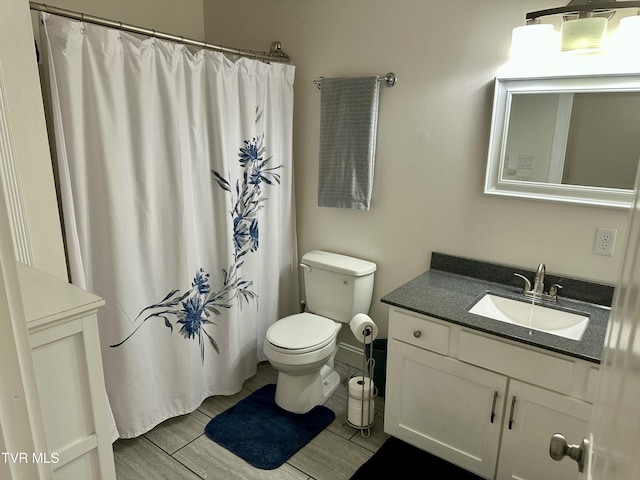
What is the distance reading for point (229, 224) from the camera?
8.00 ft

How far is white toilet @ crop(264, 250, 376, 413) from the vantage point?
232cm

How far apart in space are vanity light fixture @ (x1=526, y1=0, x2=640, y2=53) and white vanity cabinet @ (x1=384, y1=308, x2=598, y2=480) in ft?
3.93

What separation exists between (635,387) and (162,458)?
2.15 m

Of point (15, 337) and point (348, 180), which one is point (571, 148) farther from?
point (15, 337)

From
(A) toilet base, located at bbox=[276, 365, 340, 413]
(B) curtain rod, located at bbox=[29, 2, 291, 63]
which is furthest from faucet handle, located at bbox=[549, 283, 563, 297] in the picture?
(B) curtain rod, located at bbox=[29, 2, 291, 63]

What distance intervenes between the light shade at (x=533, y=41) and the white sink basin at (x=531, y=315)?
3.56 ft

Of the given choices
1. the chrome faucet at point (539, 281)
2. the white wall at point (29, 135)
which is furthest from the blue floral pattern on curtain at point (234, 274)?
the chrome faucet at point (539, 281)

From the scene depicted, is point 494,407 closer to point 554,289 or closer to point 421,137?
point 554,289

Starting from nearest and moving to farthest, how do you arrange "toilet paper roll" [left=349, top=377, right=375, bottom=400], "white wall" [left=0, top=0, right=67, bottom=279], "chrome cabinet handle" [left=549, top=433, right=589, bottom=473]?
"chrome cabinet handle" [left=549, top=433, right=589, bottom=473] → "white wall" [left=0, top=0, right=67, bottom=279] → "toilet paper roll" [left=349, top=377, right=375, bottom=400]

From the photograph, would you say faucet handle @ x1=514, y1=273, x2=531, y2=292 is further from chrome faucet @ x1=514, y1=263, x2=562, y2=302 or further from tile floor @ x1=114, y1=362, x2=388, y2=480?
tile floor @ x1=114, y1=362, x2=388, y2=480

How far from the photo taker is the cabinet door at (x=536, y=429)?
5.40ft

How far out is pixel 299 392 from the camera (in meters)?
2.43

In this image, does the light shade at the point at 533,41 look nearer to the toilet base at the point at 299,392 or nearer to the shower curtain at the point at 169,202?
the shower curtain at the point at 169,202

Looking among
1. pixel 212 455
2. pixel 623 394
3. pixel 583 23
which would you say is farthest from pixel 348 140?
pixel 623 394
